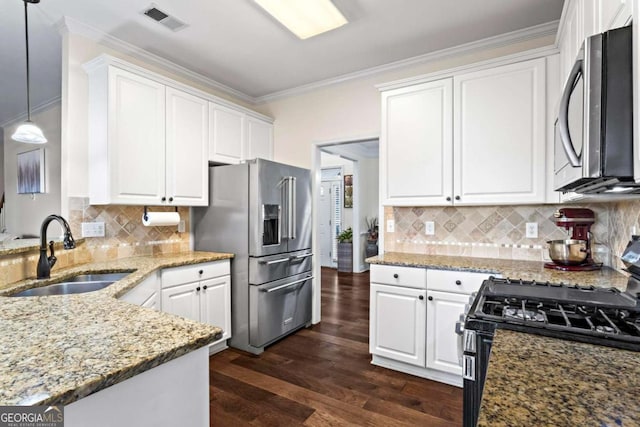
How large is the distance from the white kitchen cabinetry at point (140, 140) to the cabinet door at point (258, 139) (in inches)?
25.5

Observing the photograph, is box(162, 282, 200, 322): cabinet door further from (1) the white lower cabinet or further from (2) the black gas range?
(2) the black gas range

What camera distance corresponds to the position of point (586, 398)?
0.62 m

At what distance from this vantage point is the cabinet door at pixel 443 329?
2.31 m

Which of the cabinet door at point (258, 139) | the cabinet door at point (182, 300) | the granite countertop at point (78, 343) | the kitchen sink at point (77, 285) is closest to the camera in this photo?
the granite countertop at point (78, 343)

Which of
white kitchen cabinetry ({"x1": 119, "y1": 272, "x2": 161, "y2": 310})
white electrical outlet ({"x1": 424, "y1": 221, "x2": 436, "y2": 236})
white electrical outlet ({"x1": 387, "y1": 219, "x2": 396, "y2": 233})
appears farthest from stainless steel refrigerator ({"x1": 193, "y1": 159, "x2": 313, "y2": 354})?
white electrical outlet ({"x1": 424, "y1": 221, "x2": 436, "y2": 236})

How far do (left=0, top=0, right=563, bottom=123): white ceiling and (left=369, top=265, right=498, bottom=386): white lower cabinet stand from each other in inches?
72.8

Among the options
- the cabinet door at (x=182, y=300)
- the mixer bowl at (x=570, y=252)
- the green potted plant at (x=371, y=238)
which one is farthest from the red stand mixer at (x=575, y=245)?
the green potted plant at (x=371, y=238)

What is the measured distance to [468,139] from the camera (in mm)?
2488

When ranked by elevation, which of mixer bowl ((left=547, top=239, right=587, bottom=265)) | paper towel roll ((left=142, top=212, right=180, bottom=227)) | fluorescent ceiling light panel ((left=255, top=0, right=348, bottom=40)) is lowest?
mixer bowl ((left=547, top=239, right=587, bottom=265))

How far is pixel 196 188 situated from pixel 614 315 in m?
2.89

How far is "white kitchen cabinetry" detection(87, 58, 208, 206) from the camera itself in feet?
7.92

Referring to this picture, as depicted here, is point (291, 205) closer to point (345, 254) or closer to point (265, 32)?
point (265, 32)

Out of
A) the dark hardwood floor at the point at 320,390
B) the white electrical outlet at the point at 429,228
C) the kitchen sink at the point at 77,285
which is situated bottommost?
the dark hardwood floor at the point at 320,390

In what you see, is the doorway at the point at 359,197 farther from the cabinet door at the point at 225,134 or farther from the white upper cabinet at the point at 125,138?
the white upper cabinet at the point at 125,138
